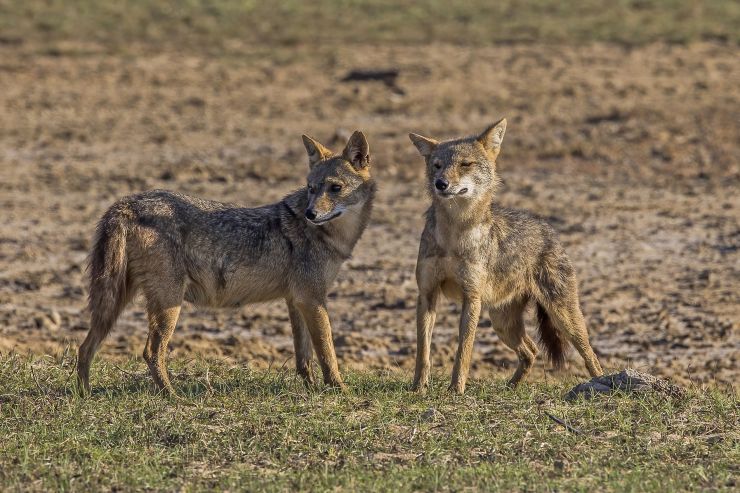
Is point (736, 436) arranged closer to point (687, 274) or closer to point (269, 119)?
point (687, 274)

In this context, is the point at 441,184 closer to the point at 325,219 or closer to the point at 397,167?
the point at 325,219

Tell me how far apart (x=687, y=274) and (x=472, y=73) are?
9218 mm

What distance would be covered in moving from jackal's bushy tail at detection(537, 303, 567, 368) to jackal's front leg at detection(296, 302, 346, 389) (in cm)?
170

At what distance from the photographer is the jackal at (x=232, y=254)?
8250 mm

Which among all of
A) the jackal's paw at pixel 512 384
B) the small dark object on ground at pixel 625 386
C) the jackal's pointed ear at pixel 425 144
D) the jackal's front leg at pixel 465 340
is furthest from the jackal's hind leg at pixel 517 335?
the jackal's pointed ear at pixel 425 144

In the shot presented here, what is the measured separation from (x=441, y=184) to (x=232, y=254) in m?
1.45

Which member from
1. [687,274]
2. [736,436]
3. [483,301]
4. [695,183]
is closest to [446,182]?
[483,301]

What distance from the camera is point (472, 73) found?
2100cm

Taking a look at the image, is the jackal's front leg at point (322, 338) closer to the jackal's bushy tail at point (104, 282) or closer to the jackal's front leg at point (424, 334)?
the jackal's front leg at point (424, 334)

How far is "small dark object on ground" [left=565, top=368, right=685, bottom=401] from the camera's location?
822 centimetres

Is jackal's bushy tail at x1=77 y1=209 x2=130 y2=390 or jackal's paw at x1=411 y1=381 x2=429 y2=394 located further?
jackal's paw at x1=411 y1=381 x2=429 y2=394

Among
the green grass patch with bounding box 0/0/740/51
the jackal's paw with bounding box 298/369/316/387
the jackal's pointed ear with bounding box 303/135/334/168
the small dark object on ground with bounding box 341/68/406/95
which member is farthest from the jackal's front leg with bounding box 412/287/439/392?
the green grass patch with bounding box 0/0/740/51

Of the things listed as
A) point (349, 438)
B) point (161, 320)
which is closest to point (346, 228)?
point (161, 320)

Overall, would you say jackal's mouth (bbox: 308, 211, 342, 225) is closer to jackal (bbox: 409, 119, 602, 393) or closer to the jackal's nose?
jackal (bbox: 409, 119, 602, 393)
